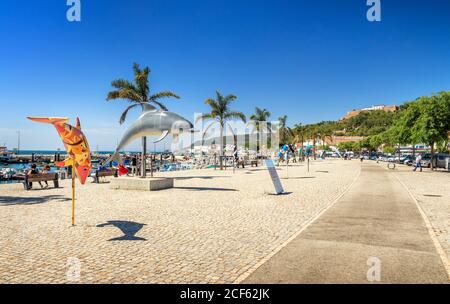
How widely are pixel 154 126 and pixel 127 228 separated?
25.1 ft

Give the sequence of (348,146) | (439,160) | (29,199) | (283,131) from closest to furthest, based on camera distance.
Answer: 1. (29,199)
2. (439,160)
3. (283,131)
4. (348,146)

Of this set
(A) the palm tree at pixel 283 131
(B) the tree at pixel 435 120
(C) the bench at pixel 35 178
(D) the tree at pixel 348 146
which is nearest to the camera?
(C) the bench at pixel 35 178

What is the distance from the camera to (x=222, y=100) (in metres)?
33.2

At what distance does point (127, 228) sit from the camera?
8.04 metres

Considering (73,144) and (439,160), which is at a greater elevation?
(73,144)

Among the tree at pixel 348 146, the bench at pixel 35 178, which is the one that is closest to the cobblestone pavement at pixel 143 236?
the bench at pixel 35 178

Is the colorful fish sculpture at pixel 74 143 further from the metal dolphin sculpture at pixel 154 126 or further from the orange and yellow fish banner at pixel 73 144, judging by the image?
the metal dolphin sculpture at pixel 154 126

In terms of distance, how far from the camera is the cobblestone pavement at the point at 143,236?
5066mm

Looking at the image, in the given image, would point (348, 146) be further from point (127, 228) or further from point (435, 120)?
point (127, 228)

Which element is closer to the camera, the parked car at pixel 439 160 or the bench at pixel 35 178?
the bench at pixel 35 178

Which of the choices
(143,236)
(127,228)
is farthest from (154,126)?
(143,236)
